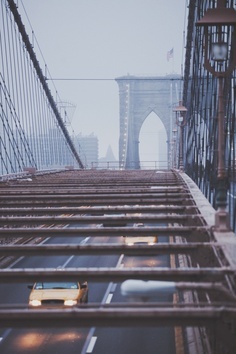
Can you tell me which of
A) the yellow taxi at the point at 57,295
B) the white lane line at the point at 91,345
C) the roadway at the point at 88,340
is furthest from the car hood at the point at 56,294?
the white lane line at the point at 91,345

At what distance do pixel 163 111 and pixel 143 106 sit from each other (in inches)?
143

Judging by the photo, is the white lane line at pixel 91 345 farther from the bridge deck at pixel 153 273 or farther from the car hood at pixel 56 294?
the bridge deck at pixel 153 273

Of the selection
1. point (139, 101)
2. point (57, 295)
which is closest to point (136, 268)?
point (57, 295)

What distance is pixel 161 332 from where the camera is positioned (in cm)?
1369

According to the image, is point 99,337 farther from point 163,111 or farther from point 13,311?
point 163,111

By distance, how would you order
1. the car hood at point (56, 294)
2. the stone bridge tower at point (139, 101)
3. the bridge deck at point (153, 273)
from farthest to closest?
1. the stone bridge tower at point (139, 101)
2. the car hood at point (56, 294)
3. the bridge deck at point (153, 273)

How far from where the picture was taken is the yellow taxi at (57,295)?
13.9 metres

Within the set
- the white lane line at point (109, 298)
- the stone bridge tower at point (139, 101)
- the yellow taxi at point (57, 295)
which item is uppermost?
the stone bridge tower at point (139, 101)

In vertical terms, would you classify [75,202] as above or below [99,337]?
above

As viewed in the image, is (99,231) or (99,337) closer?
(99,231)

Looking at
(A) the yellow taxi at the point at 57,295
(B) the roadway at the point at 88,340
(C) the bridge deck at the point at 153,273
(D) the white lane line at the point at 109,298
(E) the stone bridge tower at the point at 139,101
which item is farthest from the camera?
(E) the stone bridge tower at the point at 139,101

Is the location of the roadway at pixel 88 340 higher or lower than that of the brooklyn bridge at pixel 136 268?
lower

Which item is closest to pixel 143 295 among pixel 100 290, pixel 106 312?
pixel 106 312

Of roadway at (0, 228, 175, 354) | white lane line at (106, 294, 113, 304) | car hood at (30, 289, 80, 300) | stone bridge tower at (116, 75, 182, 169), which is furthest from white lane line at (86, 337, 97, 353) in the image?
stone bridge tower at (116, 75, 182, 169)
